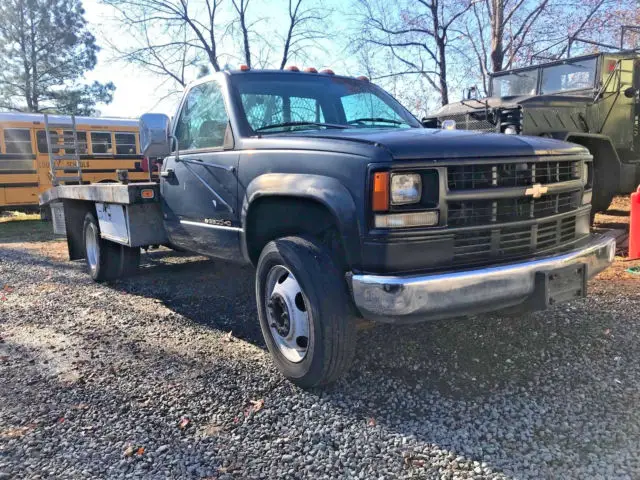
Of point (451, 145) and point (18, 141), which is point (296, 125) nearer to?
point (451, 145)

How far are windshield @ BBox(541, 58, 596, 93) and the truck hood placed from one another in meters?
5.87

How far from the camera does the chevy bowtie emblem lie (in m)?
3.00

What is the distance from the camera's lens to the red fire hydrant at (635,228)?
574cm

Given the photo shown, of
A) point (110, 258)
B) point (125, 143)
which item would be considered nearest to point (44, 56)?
point (125, 143)

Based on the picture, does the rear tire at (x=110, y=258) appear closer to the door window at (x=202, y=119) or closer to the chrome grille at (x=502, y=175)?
the door window at (x=202, y=119)

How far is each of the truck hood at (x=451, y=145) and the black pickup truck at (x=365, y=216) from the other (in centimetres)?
1

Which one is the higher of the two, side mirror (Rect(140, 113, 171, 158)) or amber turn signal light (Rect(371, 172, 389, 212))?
side mirror (Rect(140, 113, 171, 158))

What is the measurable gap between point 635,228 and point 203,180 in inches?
190

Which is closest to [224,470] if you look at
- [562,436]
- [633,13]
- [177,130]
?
[562,436]

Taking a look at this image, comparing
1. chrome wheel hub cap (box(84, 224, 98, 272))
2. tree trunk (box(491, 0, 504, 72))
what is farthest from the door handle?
tree trunk (box(491, 0, 504, 72))

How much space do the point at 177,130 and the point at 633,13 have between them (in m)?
18.6

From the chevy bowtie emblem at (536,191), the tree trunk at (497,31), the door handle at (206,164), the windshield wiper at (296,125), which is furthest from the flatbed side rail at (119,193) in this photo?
the tree trunk at (497,31)

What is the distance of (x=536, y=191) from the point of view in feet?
9.95

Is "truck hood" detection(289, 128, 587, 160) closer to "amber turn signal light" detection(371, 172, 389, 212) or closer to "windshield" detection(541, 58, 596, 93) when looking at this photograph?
"amber turn signal light" detection(371, 172, 389, 212)
